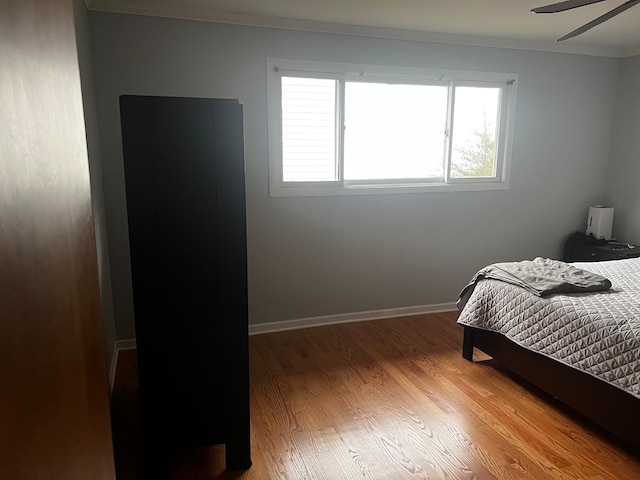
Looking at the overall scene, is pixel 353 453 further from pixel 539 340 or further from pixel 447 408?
pixel 539 340

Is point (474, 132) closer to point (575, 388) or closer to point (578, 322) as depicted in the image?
point (578, 322)

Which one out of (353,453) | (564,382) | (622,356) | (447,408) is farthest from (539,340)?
(353,453)

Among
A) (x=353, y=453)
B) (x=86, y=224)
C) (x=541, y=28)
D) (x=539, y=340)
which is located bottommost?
(x=353, y=453)

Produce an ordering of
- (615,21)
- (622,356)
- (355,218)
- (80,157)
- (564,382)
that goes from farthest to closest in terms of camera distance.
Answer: (355,218), (615,21), (564,382), (622,356), (80,157)

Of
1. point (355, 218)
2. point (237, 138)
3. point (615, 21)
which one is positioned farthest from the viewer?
point (355, 218)

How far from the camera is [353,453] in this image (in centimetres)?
218

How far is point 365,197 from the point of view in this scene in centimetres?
375

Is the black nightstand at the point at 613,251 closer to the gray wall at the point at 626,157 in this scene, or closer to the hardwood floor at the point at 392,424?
the gray wall at the point at 626,157

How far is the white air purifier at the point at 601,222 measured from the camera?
14.0ft

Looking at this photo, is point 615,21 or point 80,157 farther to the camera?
point 615,21

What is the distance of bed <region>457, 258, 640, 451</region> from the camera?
2.14 meters

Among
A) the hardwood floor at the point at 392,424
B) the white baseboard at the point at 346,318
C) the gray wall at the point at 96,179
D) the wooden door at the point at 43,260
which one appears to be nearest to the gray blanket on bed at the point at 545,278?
the hardwood floor at the point at 392,424

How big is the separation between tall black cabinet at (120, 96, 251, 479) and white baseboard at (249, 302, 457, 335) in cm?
160

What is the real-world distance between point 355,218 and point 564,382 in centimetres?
191
